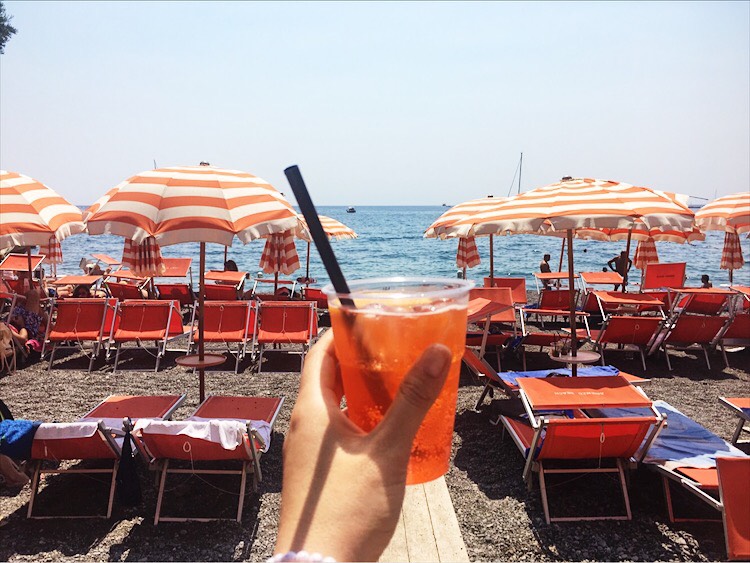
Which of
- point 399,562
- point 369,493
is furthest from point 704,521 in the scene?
point 369,493

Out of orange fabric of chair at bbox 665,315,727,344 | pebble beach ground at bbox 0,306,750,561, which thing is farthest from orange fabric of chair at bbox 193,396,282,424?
orange fabric of chair at bbox 665,315,727,344

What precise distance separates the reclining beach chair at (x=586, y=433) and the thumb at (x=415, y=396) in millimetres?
3748

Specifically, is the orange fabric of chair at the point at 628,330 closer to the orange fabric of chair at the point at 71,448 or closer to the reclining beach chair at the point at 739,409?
the reclining beach chair at the point at 739,409

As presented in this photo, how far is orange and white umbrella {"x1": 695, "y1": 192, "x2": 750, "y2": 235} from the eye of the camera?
34.6ft

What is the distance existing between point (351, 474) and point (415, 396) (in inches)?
7.1

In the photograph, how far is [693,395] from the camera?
7.46m

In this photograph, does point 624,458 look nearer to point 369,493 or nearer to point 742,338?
point 369,493

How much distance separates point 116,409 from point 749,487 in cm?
565

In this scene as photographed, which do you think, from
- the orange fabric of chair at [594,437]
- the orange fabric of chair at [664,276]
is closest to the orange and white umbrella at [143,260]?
the orange fabric of chair at [594,437]

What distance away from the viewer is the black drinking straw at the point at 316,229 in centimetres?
109

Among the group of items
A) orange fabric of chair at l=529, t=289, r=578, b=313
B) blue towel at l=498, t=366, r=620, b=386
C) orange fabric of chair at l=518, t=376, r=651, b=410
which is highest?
orange fabric of chair at l=529, t=289, r=578, b=313

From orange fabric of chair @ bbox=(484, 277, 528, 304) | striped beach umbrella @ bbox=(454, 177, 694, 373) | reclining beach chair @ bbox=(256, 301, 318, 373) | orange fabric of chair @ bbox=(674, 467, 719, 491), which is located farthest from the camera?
orange fabric of chair @ bbox=(484, 277, 528, 304)

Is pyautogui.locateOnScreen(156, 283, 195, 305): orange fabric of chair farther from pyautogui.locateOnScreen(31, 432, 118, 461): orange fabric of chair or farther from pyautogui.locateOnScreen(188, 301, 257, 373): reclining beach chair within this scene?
pyautogui.locateOnScreen(31, 432, 118, 461): orange fabric of chair

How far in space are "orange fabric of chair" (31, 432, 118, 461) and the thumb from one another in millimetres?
4125
